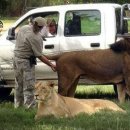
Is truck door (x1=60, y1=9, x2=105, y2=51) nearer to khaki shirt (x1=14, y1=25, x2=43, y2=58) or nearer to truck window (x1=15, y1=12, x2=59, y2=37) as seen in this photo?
truck window (x1=15, y1=12, x2=59, y2=37)

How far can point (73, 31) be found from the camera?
11719mm

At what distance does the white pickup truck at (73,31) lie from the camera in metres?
11.5

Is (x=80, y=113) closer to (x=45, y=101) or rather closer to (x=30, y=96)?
(x=45, y=101)

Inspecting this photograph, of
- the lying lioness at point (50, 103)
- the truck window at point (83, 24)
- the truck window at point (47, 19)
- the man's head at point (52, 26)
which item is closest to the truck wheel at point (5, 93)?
the truck window at point (47, 19)

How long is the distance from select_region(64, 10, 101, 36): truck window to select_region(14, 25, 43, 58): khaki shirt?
217 cm

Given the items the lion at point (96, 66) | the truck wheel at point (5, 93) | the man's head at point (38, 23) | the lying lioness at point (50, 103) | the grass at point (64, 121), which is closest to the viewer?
the grass at point (64, 121)

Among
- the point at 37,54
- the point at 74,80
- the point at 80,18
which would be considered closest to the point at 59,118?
the point at 37,54

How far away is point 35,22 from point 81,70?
1.45 metres

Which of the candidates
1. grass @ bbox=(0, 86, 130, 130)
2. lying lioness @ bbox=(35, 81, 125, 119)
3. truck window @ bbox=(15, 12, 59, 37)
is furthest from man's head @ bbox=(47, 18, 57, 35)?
lying lioness @ bbox=(35, 81, 125, 119)

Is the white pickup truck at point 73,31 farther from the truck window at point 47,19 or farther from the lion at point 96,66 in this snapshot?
the lion at point 96,66

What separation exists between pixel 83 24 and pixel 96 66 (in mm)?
1638

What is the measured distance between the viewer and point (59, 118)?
7.97 metres

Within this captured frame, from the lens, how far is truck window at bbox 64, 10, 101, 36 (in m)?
11.6

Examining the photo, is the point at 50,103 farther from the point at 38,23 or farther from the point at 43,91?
the point at 38,23
